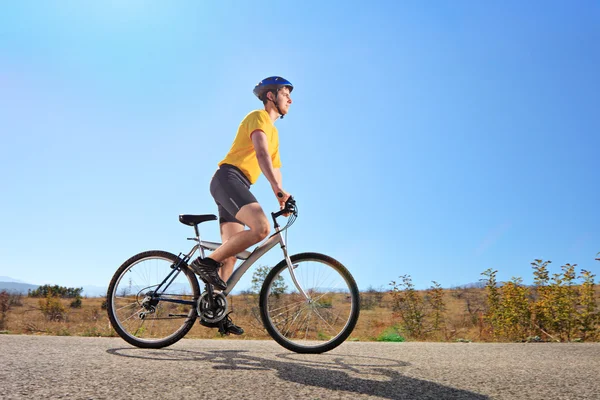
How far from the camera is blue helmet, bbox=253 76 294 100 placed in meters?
5.39

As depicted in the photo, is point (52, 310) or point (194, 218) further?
point (52, 310)

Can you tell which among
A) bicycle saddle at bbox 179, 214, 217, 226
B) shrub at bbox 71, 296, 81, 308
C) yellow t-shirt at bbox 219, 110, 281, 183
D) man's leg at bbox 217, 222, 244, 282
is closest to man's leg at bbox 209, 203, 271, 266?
man's leg at bbox 217, 222, 244, 282

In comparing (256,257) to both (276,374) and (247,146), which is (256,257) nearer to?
(247,146)

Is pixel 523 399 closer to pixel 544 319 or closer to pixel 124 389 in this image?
pixel 124 389

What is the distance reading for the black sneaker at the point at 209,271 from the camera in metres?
4.95

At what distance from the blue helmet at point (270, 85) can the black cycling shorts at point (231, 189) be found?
0.96 m

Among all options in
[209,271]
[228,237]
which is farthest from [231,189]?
[209,271]

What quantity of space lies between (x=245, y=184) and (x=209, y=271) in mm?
989

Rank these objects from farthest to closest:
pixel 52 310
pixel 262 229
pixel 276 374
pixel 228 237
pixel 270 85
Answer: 1. pixel 52 310
2. pixel 270 85
3. pixel 228 237
4. pixel 262 229
5. pixel 276 374

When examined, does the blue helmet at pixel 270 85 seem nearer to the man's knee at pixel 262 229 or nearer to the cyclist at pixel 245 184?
the cyclist at pixel 245 184

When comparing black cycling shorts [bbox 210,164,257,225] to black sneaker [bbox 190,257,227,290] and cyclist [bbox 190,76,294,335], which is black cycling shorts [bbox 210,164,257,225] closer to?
cyclist [bbox 190,76,294,335]

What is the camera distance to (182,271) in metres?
5.24

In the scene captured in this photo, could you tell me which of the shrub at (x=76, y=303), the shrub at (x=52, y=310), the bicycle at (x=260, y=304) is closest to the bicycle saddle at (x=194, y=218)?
the bicycle at (x=260, y=304)

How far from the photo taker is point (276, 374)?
139 inches
